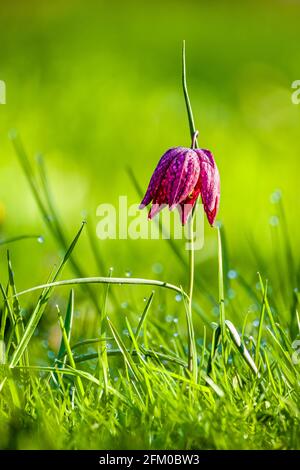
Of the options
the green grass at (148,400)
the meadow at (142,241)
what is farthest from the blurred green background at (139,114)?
the green grass at (148,400)

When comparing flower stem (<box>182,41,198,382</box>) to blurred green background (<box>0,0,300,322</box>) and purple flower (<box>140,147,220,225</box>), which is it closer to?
purple flower (<box>140,147,220,225</box>)

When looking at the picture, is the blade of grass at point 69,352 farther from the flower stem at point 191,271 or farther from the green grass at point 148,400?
the flower stem at point 191,271

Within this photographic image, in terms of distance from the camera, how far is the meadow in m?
1.10

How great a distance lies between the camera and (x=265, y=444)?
3.49 feet

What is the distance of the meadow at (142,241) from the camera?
1.10 metres

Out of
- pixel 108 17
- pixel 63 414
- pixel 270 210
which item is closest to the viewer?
pixel 63 414

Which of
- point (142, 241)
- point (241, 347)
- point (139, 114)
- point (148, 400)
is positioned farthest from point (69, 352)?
point (139, 114)

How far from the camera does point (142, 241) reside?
7.89ft

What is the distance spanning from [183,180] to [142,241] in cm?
133

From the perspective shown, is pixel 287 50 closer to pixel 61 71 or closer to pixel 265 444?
pixel 61 71

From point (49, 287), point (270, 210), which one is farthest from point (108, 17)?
point (49, 287)

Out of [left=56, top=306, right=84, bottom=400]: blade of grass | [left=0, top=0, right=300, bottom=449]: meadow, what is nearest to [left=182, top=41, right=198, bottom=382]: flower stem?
[left=0, top=0, right=300, bottom=449]: meadow

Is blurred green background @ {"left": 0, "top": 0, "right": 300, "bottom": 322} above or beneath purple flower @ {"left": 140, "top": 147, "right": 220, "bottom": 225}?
above
